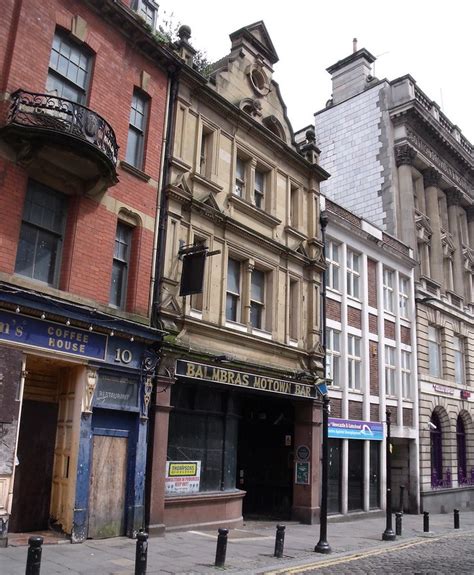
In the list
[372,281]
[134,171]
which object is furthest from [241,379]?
[372,281]

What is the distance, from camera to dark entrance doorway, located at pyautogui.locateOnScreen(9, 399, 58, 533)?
12375 millimetres

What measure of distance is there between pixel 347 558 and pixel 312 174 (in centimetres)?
1383

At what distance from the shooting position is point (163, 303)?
47.9 feet

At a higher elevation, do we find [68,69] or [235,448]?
[68,69]

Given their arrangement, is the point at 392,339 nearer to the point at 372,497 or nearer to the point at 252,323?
the point at 372,497

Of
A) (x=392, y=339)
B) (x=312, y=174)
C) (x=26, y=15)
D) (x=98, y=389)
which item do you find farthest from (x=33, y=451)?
(x=392, y=339)

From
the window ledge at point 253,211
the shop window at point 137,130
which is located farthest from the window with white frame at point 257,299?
the shop window at point 137,130

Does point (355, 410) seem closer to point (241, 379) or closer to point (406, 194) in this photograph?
point (241, 379)

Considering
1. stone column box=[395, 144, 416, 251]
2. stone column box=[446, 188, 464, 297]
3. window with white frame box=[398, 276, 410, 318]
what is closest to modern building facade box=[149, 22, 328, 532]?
window with white frame box=[398, 276, 410, 318]

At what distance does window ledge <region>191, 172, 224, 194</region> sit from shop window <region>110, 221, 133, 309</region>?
9.39 feet

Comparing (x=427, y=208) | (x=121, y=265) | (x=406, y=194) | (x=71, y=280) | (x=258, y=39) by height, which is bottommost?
(x=71, y=280)

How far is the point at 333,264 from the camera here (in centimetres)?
2312

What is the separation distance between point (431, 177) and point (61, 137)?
83.1ft

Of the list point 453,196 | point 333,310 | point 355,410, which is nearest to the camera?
point 333,310
